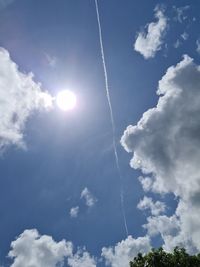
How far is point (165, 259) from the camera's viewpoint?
189ft

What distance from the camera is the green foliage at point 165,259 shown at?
188 feet

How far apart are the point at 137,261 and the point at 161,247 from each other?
4383 mm

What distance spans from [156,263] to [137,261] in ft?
9.72

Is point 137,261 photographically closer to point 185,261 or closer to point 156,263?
point 156,263

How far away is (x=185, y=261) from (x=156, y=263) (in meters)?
4.73

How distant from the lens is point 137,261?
57969 mm

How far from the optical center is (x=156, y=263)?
5706 cm

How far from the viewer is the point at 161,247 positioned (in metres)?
58.7

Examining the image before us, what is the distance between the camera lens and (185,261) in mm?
57938

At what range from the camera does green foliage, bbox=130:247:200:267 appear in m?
57.2

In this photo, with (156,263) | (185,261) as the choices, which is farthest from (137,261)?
(185,261)
